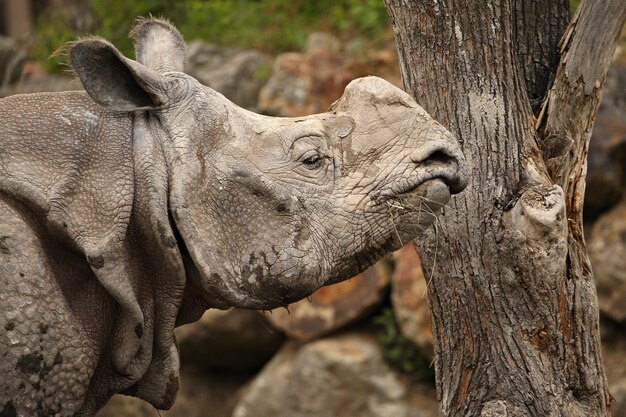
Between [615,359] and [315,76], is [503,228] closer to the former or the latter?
[615,359]

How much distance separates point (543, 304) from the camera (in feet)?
11.9

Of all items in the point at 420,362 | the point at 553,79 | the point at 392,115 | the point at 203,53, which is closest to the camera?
the point at 392,115

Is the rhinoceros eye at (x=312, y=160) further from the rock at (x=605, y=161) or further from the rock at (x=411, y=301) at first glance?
the rock at (x=605, y=161)

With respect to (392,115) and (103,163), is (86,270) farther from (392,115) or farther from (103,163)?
(392,115)

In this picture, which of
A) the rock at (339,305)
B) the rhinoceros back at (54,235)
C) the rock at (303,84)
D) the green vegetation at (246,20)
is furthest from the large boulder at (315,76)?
the rhinoceros back at (54,235)

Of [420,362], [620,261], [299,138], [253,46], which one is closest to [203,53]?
[253,46]

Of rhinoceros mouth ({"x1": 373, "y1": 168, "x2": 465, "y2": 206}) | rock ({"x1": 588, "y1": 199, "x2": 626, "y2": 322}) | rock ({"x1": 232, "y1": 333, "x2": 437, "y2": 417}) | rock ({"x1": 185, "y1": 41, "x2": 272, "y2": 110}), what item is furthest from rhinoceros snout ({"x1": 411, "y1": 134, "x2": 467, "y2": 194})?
rock ({"x1": 185, "y1": 41, "x2": 272, "y2": 110})

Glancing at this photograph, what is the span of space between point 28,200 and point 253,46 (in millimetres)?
5705

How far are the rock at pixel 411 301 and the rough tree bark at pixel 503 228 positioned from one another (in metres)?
2.58

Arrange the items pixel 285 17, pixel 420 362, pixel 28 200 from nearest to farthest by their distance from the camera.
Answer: pixel 28 200 < pixel 420 362 < pixel 285 17

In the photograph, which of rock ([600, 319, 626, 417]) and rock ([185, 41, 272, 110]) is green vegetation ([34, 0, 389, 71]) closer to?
rock ([185, 41, 272, 110])

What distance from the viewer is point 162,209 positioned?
120 inches

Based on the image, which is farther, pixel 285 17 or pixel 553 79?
pixel 285 17

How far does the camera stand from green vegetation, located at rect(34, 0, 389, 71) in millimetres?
8172
